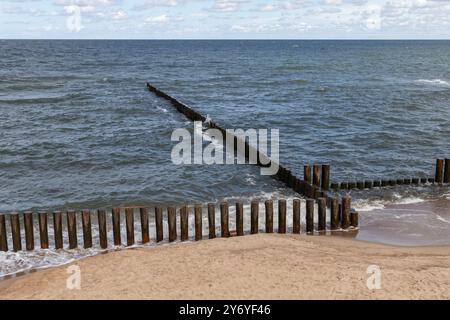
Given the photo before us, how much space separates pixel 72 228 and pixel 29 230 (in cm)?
120

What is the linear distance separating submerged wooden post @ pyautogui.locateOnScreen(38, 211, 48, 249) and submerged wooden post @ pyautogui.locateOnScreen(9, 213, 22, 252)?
60 centimetres

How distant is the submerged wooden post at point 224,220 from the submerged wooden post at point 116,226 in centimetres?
303

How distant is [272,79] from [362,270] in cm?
6845

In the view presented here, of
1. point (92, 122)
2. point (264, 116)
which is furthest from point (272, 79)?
point (92, 122)

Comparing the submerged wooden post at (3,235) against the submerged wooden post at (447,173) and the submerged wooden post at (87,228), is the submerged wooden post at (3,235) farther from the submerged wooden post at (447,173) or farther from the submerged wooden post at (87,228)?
the submerged wooden post at (447,173)

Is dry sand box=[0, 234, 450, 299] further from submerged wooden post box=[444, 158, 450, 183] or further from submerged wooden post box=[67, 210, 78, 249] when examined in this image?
submerged wooden post box=[444, 158, 450, 183]

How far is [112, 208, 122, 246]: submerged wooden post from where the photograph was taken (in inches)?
648

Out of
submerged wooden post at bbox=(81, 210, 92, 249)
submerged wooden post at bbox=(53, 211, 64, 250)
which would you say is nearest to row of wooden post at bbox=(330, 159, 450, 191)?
submerged wooden post at bbox=(81, 210, 92, 249)

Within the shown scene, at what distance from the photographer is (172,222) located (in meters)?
16.8

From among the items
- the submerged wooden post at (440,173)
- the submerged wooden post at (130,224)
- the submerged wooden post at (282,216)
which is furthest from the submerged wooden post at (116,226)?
the submerged wooden post at (440,173)

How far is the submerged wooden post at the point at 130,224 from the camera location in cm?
1644

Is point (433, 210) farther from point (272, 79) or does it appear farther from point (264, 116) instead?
point (272, 79)

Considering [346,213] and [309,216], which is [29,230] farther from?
[346,213]

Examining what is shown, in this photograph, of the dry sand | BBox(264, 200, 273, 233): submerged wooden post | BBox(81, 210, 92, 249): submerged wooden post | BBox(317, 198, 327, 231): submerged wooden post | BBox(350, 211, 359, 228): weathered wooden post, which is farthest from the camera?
BBox(350, 211, 359, 228): weathered wooden post
